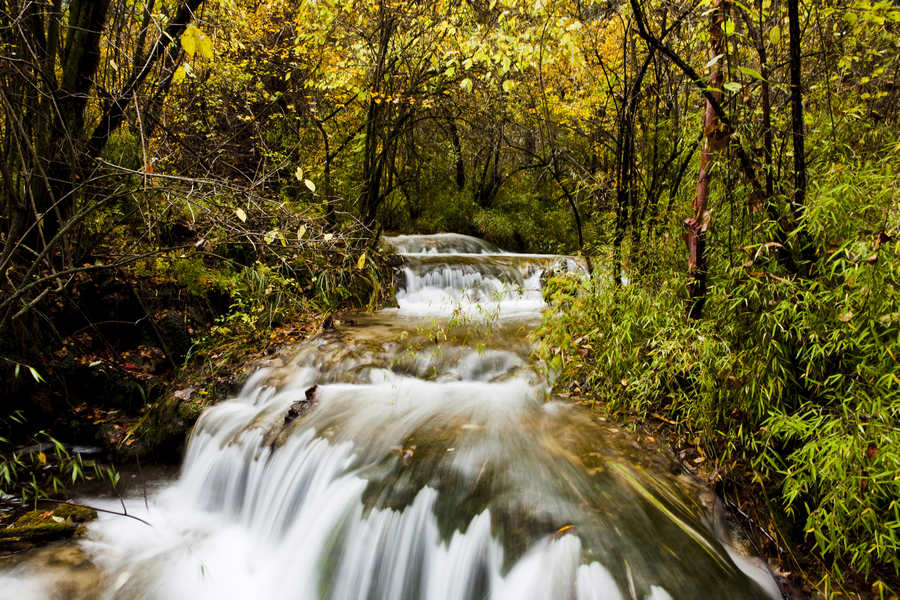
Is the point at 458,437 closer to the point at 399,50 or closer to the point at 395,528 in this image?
the point at 395,528

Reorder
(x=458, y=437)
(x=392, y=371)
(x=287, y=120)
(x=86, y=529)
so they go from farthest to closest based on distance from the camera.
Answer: (x=287, y=120) → (x=392, y=371) → (x=458, y=437) → (x=86, y=529)

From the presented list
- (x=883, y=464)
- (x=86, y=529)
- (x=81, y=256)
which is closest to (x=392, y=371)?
(x=86, y=529)

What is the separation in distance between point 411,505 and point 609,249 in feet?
9.40

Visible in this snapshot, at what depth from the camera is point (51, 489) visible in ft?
11.9

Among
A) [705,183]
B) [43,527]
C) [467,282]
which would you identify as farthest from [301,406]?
[467,282]

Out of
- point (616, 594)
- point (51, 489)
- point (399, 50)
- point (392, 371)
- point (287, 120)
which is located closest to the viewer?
point (616, 594)

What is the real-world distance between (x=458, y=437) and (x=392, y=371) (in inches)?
56.7

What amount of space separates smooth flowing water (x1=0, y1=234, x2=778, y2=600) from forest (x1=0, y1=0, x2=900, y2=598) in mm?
417

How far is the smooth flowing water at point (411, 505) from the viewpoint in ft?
7.52

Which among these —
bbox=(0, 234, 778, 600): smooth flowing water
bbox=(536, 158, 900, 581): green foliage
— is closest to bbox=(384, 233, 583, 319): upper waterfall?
bbox=(0, 234, 778, 600): smooth flowing water

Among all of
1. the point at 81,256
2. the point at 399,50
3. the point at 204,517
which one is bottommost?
the point at 204,517

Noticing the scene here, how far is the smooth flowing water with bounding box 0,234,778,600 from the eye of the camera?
229 centimetres

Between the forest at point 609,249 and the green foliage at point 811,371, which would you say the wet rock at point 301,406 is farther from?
the green foliage at point 811,371

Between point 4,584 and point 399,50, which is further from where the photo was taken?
point 399,50
